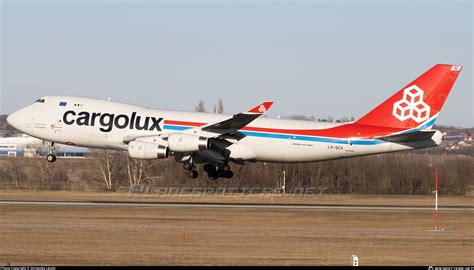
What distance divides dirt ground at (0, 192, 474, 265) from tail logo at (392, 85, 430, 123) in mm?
8413

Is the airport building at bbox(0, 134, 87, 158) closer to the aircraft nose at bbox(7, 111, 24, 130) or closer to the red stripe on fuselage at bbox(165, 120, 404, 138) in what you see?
the aircraft nose at bbox(7, 111, 24, 130)

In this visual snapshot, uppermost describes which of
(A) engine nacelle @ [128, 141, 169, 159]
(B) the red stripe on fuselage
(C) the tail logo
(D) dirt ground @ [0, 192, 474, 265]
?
(C) the tail logo

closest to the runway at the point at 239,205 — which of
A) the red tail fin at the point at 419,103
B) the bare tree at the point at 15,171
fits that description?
the red tail fin at the point at 419,103

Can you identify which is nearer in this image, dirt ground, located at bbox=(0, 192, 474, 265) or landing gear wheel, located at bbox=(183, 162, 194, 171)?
dirt ground, located at bbox=(0, 192, 474, 265)

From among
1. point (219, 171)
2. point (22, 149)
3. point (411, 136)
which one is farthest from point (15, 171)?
point (411, 136)

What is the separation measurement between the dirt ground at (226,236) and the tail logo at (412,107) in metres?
8.41

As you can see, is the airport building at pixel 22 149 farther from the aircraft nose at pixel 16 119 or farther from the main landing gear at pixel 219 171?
the main landing gear at pixel 219 171

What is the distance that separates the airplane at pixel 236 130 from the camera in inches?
2140

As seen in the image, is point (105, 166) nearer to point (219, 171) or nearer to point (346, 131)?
point (219, 171)

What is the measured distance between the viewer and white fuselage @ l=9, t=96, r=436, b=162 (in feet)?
180

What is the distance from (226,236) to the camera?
115 ft

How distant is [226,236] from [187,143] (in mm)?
19322

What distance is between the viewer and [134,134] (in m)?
55.9

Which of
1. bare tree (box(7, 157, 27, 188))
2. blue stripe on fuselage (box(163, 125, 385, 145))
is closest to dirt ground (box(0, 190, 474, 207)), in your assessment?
blue stripe on fuselage (box(163, 125, 385, 145))
